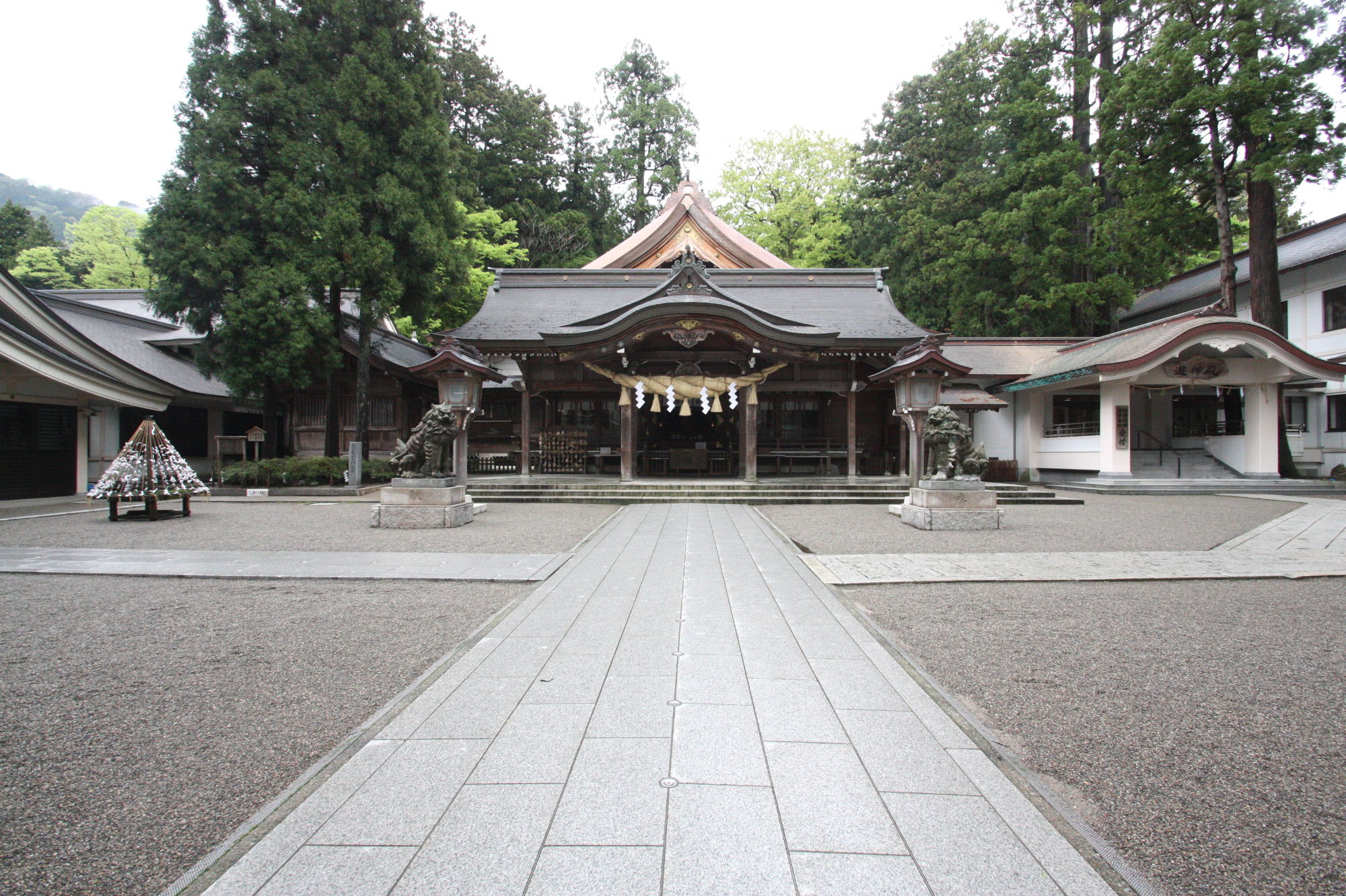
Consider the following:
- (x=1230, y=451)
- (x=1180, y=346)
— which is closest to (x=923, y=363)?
(x=1180, y=346)

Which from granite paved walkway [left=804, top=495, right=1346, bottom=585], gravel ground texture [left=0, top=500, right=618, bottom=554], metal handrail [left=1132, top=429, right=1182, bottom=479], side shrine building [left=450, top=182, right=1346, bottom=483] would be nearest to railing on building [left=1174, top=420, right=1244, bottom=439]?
side shrine building [left=450, top=182, right=1346, bottom=483]

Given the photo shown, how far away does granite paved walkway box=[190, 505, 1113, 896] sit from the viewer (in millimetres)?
1721

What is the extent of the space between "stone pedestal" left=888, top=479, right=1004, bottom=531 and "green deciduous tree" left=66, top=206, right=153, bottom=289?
3673 centimetres

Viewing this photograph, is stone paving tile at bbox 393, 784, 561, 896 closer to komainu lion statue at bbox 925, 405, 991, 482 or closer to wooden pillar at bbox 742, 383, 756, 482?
komainu lion statue at bbox 925, 405, 991, 482

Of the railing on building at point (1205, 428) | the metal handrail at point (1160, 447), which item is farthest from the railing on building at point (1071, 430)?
the railing on building at point (1205, 428)

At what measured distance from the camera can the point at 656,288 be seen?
15.4m

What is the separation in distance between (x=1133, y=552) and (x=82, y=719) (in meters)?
9.05

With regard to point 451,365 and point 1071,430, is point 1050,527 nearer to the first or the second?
point 451,365

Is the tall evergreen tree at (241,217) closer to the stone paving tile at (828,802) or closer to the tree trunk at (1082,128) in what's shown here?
the stone paving tile at (828,802)

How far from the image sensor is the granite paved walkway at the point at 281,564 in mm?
5684

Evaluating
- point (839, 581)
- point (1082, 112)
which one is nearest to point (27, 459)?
point (839, 581)

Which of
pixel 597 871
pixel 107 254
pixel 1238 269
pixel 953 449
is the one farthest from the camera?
pixel 107 254

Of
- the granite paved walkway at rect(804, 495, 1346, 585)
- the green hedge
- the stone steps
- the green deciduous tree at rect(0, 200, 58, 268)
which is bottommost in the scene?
the granite paved walkway at rect(804, 495, 1346, 585)

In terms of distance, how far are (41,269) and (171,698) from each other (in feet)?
134
